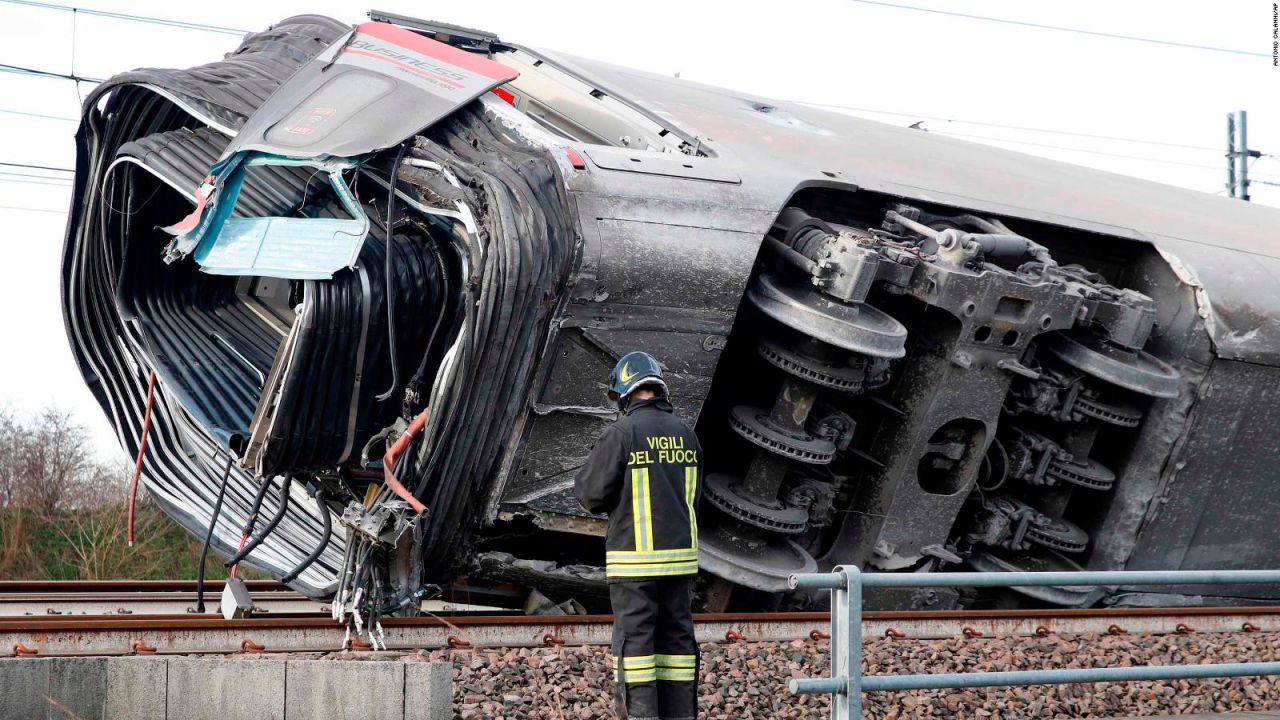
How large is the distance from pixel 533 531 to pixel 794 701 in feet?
5.83

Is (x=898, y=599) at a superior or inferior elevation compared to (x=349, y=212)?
inferior

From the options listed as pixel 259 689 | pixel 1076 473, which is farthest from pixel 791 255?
pixel 259 689

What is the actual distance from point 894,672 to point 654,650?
2.00 metres

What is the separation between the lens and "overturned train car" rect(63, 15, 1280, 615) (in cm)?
Answer: 612

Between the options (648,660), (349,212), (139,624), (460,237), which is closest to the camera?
(648,660)

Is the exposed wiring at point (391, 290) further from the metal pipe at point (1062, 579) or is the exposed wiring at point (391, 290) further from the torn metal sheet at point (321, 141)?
the metal pipe at point (1062, 579)

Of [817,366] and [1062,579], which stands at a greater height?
[1062,579]

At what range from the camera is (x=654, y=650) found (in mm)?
4535

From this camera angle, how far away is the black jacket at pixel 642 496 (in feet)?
14.9

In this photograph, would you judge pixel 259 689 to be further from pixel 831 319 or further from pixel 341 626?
pixel 831 319

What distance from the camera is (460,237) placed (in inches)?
241

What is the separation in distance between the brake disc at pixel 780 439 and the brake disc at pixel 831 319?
57cm

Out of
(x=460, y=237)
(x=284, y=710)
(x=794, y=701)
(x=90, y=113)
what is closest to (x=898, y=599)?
(x=794, y=701)

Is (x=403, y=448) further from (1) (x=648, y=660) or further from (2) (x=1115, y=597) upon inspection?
(2) (x=1115, y=597)
